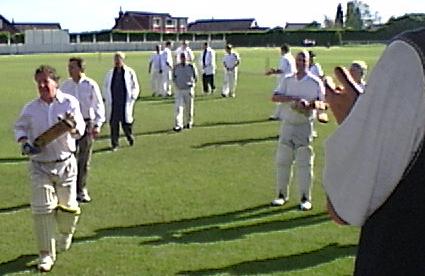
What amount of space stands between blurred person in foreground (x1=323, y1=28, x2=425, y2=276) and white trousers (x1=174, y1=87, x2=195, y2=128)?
17.8 m

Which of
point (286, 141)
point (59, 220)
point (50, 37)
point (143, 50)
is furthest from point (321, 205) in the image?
point (50, 37)

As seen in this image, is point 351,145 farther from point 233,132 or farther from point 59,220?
point 233,132

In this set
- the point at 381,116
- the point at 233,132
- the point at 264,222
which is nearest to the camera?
the point at 381,116

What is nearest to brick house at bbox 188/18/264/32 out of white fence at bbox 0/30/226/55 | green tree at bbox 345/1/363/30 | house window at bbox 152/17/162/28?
house window at bbox 152/17/162/28

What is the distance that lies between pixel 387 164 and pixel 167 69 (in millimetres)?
27725

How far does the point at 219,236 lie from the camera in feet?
30.2

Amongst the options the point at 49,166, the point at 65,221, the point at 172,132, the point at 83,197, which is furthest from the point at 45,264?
the point at 172,132

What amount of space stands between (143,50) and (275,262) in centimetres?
8180

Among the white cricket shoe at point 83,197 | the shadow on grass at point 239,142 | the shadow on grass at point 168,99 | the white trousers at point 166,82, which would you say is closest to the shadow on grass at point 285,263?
the white cricket shoe at point 83,197

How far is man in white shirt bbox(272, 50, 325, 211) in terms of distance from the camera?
35.1ft

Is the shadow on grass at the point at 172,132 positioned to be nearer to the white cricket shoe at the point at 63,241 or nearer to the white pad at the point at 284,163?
the white pad at the point at 284,163

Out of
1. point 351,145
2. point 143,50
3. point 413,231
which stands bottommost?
point 143,50

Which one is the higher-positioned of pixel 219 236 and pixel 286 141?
pixel 286 141

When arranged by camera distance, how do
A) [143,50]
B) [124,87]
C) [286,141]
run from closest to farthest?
[286,141] < [124,87] < [143,50]
